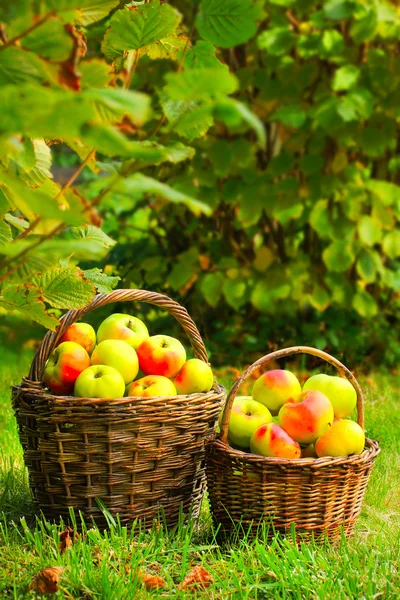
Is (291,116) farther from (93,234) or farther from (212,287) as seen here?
(93,234)

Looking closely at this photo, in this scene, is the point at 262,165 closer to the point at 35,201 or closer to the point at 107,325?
the point at 107,325

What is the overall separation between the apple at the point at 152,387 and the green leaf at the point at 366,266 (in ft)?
6.68

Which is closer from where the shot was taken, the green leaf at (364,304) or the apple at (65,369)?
the apple at (65,369)

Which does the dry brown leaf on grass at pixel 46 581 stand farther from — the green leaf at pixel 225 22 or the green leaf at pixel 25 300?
the green leaf at pixel 225 22

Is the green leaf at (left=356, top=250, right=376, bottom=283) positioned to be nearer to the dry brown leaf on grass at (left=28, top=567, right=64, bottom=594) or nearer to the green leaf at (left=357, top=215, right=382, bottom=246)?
the green leaf at (left=357, top=215, right=382, bottom=246)

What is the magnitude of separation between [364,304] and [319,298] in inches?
9.0

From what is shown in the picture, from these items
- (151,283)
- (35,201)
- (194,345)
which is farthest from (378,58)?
(35,201)

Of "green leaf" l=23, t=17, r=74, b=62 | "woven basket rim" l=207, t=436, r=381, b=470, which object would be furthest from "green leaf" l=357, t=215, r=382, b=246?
"green leaf" l=23, t=17, r=74, b=62

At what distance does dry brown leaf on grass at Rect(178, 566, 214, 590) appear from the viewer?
59.2 inches

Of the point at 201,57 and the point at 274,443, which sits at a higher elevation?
the point at 201,57

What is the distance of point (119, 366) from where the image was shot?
1.76 m

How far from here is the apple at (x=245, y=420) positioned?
178 cm

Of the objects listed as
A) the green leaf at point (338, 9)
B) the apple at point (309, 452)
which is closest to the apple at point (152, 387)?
the apple at point (309, 452)

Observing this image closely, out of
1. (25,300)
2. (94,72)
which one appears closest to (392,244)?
(25,300)
